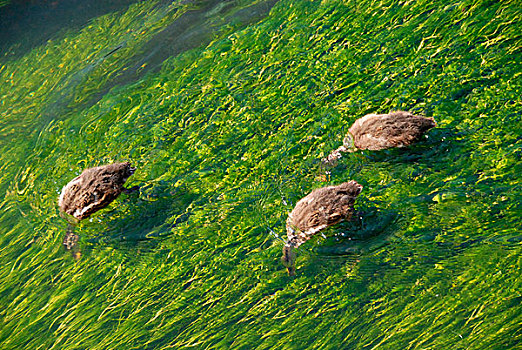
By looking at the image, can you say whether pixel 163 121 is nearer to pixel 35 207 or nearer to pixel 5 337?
pixel 35 207

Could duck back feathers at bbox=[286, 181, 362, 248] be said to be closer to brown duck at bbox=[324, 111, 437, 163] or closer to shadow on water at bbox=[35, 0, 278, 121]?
brown duck at bbox=[324, 111, 437, 163]

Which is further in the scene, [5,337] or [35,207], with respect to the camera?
[35,207]

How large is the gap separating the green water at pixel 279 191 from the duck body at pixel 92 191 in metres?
0.28

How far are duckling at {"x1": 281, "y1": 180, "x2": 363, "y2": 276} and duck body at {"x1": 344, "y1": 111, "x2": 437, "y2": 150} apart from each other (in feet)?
1.59

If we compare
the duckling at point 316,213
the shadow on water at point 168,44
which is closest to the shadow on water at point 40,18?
the shadow on water at point 168,44

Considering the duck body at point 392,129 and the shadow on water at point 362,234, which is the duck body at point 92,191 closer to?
the shadow on water at point 362,234

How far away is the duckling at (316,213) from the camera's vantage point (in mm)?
4344

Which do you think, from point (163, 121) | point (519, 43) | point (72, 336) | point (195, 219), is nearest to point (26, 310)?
point (72, 336)

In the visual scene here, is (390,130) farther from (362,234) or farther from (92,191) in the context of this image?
(92,191)

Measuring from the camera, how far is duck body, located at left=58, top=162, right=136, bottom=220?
5102 mm

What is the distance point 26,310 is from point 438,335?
411 centimetres

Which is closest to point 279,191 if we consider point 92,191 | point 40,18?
point 92,191

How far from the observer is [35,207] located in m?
5.82

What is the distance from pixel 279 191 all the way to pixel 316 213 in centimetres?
66
